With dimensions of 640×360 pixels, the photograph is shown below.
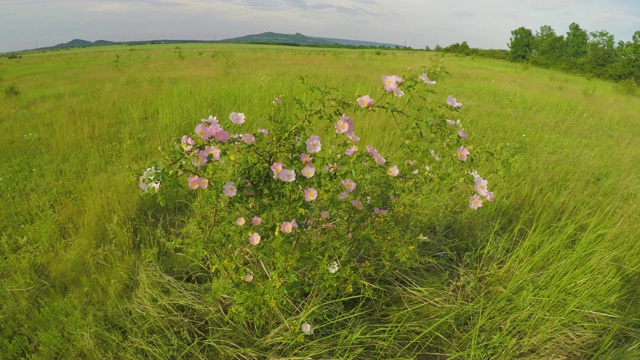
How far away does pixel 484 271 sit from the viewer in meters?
2.10

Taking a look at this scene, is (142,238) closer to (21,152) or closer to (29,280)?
(29,280)

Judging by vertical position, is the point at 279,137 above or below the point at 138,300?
above

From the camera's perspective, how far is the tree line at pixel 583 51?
24.8m

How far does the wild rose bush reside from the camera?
1.50 metres

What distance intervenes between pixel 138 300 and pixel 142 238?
648mm

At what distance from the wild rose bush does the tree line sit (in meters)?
23.1

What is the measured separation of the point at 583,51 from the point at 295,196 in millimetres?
53088

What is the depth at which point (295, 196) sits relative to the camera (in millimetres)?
1619

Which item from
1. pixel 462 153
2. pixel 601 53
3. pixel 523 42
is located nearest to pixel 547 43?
pixel 523 42

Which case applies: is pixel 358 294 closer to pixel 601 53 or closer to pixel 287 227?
pixel 287 227

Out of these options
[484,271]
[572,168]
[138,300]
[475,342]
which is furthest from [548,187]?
[138,300]

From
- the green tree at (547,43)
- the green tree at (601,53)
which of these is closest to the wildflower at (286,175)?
the green tree at (601,53)

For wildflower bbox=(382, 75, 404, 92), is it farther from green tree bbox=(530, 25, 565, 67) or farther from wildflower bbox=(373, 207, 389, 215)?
green tree bbox=(530, 25, 565, 67)

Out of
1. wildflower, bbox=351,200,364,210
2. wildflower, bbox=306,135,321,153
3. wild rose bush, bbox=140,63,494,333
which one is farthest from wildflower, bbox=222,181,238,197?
wildflower, bbox=351,200,364,210
